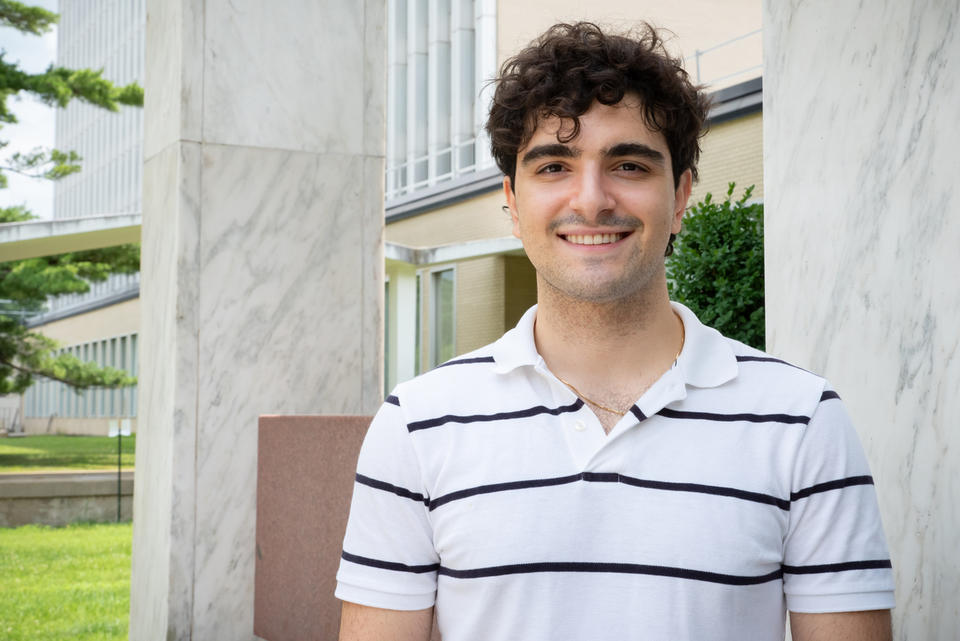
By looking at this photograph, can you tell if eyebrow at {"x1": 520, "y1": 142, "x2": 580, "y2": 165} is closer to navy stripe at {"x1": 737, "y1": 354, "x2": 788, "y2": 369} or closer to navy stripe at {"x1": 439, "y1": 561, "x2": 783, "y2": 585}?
navy stripe at {"x1": 737, "y1": 354, "x2": 788, "y2": 369}

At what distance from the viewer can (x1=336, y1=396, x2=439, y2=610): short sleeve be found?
1.95 metres

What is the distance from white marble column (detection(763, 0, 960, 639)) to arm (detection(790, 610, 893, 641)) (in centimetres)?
98

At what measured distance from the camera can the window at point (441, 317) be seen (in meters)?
20.2

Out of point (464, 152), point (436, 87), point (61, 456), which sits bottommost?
point (61, 456)

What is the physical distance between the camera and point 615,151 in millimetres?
2041

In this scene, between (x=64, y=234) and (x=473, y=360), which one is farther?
(x=64, y=234)

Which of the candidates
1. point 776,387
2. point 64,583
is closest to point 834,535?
point 776,387

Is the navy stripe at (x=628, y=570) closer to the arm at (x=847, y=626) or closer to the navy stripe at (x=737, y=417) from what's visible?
the arm at (x=847, y=626)

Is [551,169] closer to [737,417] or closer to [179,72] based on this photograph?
[737,417]

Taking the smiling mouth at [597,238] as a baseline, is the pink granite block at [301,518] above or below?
below

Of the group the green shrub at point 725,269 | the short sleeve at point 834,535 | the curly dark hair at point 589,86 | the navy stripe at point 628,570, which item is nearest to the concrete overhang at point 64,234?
the green shrub at point 725,269

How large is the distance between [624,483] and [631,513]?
5cm

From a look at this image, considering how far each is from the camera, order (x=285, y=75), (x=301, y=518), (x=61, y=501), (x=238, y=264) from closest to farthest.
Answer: (x=301, y=518) < (x=238, y=264) < (x=285, y=75) < (x=61, y=501)

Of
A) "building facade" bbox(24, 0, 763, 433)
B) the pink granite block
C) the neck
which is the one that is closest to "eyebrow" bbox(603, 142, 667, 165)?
the neck
